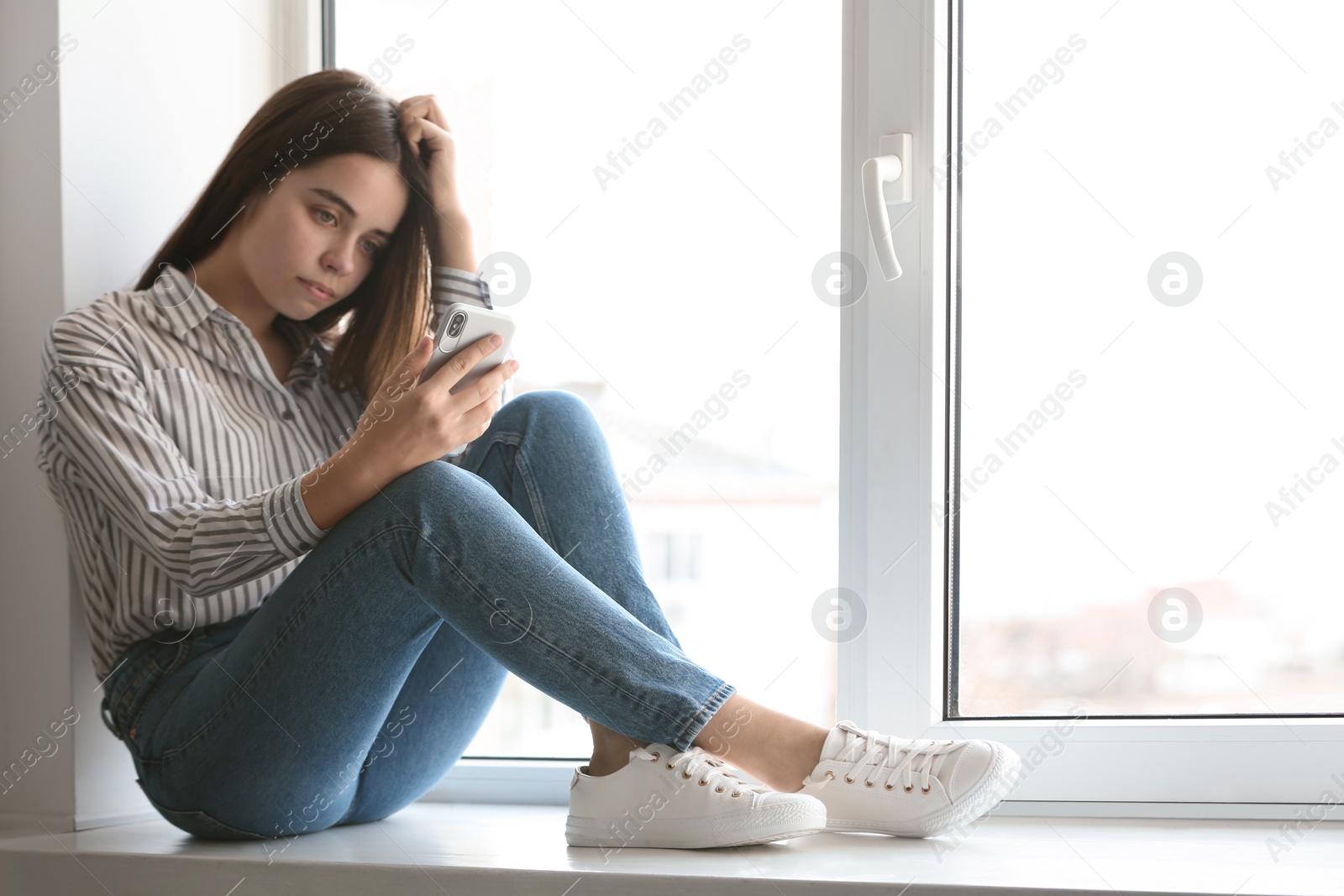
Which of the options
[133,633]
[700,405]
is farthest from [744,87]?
[133,633]

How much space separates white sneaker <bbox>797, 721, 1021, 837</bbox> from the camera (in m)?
0.90

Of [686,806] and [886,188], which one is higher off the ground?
[886,188]

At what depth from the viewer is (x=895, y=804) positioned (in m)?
0.91

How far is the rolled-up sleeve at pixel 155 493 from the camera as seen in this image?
91 centimetres

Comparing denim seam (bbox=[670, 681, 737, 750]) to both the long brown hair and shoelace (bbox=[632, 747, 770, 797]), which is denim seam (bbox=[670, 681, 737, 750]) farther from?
the long brown hair

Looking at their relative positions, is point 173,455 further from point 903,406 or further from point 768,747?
point 903,406

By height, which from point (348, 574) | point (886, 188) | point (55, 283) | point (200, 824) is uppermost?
point (886, 188)

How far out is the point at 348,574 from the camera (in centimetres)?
87

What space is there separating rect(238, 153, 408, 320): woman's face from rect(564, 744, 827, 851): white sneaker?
0.58 metres

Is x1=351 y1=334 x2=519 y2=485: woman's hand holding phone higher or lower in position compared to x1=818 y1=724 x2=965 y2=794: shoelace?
lower

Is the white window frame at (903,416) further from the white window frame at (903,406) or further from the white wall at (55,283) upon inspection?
the white wall at (55,283)

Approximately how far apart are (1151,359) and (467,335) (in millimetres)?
697

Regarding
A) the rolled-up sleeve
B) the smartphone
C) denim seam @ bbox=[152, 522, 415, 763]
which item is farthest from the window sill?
the smartphone

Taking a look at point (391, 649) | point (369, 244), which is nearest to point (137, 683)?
point (391, 649)
